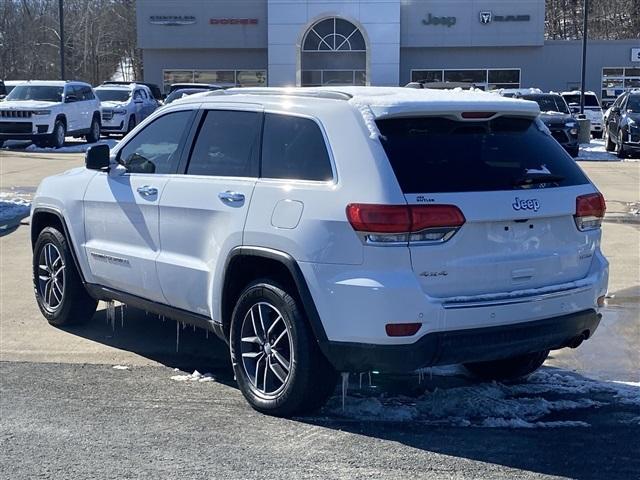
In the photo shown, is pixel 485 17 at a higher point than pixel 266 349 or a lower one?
higher

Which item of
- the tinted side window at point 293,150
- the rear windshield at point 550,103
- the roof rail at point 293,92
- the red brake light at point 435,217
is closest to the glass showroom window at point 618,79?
the rear windshield at point 550,103

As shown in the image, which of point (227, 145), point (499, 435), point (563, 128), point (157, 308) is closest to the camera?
point (499, 435)

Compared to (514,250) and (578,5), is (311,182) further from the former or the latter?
(578,5)

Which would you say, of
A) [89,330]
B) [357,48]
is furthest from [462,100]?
[357,48]

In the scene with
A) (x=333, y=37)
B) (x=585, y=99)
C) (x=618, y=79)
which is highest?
(x=333, y=37)

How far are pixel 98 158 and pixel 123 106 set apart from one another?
77.3 feet

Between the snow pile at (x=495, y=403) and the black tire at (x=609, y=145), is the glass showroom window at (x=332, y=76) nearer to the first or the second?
the black tire at (x=609, y=145)

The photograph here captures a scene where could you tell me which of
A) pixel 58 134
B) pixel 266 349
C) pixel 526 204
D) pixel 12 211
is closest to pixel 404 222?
pixel 526 204

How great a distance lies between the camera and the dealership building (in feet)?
149

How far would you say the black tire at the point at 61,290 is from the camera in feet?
22.6

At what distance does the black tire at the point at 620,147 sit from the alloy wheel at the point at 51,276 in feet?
Result: 64.5

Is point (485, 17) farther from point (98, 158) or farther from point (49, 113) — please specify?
point (98, 158)

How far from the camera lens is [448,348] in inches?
179

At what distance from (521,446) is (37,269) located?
14.3 ft
